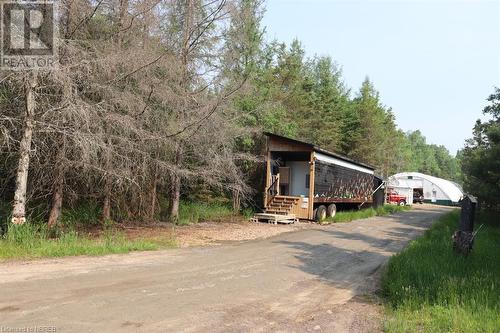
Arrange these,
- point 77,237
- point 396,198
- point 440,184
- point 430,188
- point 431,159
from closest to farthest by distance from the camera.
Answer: point 77,237 → point 396,198 → point 430,188 → point 440,184 → point 431,159

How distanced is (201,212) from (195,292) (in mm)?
12820

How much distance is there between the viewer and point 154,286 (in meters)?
7.10

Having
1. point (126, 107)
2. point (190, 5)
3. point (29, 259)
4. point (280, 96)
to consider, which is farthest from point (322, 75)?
point (29, 259)

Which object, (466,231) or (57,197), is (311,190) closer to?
(466,231)

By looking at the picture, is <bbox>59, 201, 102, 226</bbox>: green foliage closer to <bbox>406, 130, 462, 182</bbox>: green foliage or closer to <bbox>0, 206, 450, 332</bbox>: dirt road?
<bbox>0, 206, 450, 332</bbox>: dirt road

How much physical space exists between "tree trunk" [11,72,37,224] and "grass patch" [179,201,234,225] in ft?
23.9

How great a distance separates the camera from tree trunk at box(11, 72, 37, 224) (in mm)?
10126

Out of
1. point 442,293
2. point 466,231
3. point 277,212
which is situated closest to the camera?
point 442,293

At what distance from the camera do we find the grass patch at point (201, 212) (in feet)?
60.0

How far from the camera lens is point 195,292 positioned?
22.4ft

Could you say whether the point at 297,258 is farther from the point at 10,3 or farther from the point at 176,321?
the point at 10,3

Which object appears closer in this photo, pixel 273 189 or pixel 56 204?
pixel 56 204

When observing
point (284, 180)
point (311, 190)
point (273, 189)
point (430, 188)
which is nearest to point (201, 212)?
point (273, 189)

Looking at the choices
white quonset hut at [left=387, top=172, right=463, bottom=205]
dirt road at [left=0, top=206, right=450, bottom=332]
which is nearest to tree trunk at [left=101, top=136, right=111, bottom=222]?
dirt road at [left=0, top=206, right=450, bottom=332]
